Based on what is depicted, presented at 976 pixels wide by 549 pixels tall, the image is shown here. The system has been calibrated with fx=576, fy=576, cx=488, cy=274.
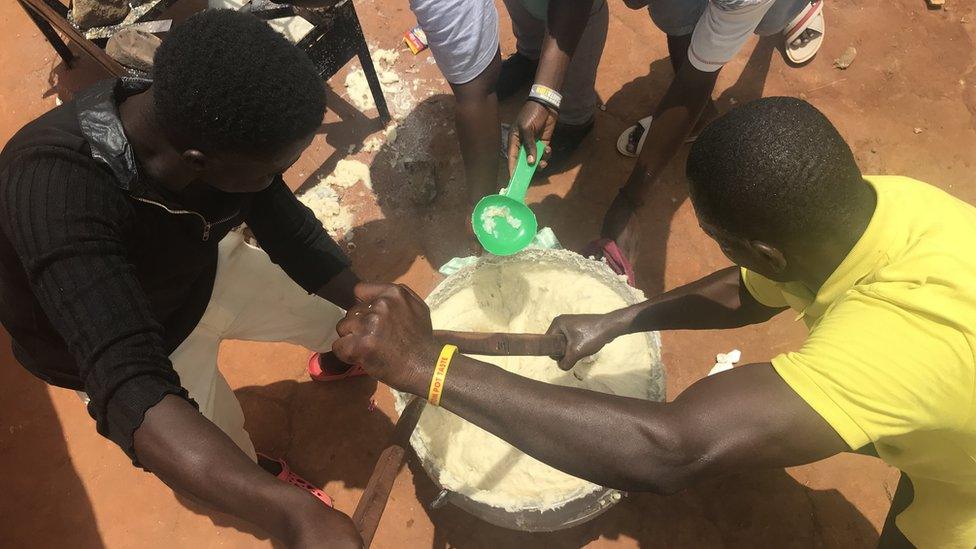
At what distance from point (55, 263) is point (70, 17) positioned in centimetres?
270

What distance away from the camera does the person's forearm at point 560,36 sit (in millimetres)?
2137

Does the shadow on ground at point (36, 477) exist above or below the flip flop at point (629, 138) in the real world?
below

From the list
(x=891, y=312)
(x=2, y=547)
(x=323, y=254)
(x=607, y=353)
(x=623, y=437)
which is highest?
(x=891, y=312)

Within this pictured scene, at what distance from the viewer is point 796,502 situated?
227cm

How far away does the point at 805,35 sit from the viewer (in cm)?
321

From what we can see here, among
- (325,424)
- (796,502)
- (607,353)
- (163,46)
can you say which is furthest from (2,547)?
(796,502)

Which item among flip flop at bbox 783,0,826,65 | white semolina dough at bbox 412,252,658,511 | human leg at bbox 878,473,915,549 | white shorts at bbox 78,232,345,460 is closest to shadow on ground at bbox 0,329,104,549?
white shorts at bbox 78,232,345,460

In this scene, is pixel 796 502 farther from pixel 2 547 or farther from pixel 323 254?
pixel 2 547

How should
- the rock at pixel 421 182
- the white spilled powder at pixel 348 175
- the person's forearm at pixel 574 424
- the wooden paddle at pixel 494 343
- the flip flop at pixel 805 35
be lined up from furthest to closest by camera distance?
the flip flop at pixel 805 35, the white spilled powder at pixel 348 175, the rock at pixel 421 182, the wooden paddle at pixel 494 343, the person's forearm at pixel 574 424

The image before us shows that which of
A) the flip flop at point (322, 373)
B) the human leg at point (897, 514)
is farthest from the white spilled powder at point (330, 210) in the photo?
the human leg at point (897, 514)

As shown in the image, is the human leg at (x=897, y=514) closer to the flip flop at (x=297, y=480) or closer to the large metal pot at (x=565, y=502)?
the large metal pot at (x=565, y=502)

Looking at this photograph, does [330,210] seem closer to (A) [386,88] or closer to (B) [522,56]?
(A) [386,88]

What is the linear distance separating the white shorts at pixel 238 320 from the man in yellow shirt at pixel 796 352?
2.36ft

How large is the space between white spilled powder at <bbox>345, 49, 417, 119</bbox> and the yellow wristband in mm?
2290
